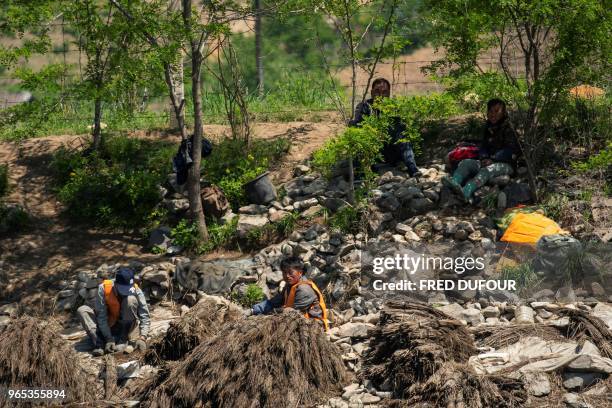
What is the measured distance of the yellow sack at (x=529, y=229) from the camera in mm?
9953

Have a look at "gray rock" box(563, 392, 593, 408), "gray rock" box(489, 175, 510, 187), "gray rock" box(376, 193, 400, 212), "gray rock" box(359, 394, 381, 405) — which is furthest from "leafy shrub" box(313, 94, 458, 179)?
"gray rock" box(563, 392, 593, 408)

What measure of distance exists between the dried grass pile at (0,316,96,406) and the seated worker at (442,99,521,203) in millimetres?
4699

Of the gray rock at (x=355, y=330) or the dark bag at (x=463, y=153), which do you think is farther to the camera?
the dark bag at (x=463, y=153)

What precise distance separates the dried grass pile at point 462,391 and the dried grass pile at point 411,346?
6.5 inches

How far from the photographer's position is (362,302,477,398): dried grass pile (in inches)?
317

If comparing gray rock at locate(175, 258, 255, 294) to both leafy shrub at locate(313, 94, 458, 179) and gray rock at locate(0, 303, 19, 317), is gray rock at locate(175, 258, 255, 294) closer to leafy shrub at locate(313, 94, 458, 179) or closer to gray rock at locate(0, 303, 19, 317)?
leafy shrub at locate(313, 94, 458, 179)

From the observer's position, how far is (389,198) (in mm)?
11195

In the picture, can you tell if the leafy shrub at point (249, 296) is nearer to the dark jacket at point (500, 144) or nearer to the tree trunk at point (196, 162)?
the tree trunk at point (196, 162)

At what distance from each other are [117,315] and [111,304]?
0.46 feet

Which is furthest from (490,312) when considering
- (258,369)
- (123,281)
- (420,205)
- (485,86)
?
(123,281)

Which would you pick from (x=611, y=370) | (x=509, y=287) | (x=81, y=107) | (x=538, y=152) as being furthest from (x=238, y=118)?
(x=611, y=370)

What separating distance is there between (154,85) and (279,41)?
583 cm

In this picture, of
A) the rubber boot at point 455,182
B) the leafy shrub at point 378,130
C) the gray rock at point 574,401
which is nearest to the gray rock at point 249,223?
the leafy shrub at point 378,130

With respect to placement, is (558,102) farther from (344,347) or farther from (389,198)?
(344,347)
